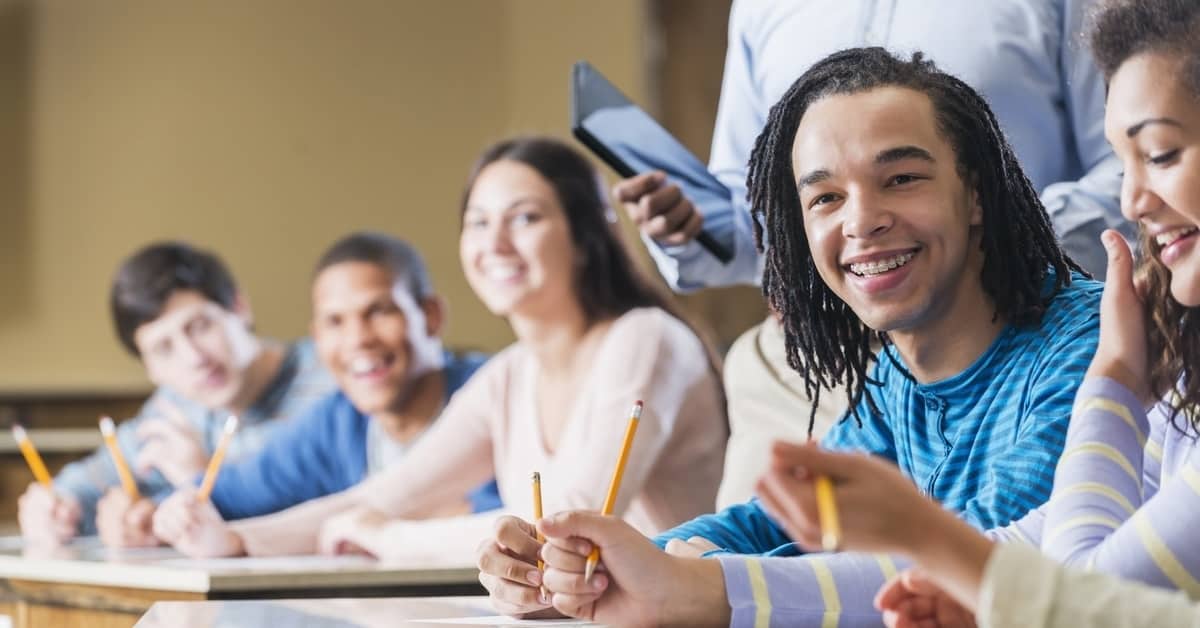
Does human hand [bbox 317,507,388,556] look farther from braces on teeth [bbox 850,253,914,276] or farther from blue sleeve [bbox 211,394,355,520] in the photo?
braces on teeth [bbox 850,253,914,276]

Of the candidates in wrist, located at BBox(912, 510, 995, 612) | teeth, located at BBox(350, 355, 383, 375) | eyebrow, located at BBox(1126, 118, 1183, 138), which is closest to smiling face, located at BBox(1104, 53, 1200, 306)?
eyebrow, located at BBox(1126, 118, 1183, 138)

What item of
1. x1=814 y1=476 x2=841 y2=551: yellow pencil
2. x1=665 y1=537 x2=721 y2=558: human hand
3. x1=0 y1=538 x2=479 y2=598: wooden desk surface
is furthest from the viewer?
x1=0 y1=538 x2=479 y2=598: wooden desk surface

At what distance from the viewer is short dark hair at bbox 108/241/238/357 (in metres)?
2.32

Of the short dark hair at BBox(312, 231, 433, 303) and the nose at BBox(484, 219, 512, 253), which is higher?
the short dark hair at BBox(312, 231, 433, 303)

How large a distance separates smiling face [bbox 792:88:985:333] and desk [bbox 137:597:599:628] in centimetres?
27

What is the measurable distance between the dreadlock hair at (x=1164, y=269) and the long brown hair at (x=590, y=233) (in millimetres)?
954

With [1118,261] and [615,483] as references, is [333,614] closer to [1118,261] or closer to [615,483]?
[615,483]

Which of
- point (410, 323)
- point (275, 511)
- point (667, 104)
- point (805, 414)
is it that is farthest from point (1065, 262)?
point (667, 104)

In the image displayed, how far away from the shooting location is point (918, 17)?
1.02 metres

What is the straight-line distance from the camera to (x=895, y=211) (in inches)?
34.2

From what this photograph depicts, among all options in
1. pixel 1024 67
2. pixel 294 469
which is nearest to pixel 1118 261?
pixel 1024 67

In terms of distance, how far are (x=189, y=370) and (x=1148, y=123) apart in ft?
6.08

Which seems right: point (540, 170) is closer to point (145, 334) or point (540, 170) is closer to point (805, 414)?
point (805, 414)

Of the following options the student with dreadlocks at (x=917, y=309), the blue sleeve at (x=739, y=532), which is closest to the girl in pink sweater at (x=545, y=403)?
the blue sleeve at (x=739, y=532)
